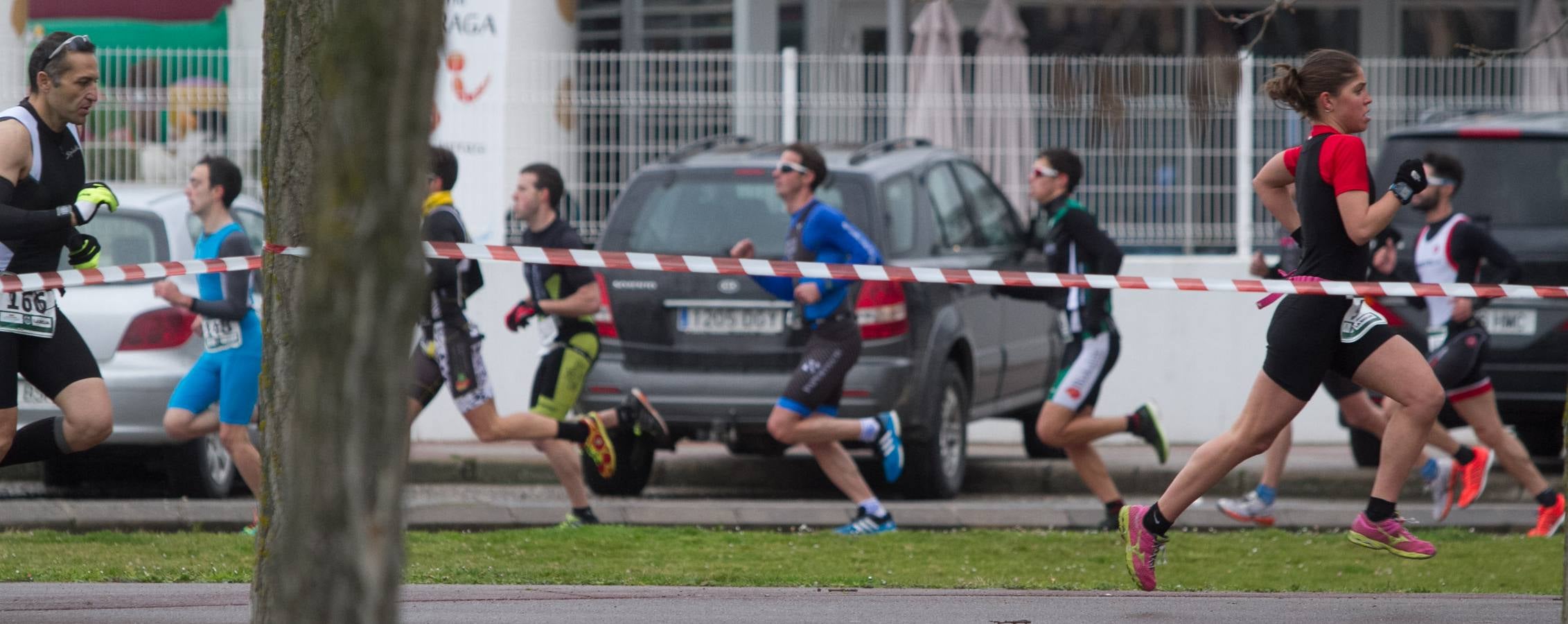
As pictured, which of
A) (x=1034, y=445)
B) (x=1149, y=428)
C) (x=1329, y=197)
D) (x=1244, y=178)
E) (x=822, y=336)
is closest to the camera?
(x=1329, y=197)

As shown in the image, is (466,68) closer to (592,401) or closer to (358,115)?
(592,401)

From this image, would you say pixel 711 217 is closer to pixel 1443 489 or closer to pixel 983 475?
pixel 983 475

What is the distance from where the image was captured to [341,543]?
242cm

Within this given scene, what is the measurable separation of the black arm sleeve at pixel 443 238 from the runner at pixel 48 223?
1911 millimetres

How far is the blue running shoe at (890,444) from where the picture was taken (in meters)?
8.62

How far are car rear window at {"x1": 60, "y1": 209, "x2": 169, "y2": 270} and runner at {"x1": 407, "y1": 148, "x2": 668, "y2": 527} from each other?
1777mm

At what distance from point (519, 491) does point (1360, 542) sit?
17.8 ft

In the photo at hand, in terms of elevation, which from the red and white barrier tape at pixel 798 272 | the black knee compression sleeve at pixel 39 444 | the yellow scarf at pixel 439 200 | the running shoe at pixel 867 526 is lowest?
the running shoe at pixel 867 526

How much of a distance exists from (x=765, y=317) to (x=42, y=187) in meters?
3.98

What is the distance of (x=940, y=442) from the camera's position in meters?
9.46

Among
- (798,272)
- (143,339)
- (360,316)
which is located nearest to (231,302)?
(143,339)

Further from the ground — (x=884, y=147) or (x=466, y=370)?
(x=884, y=147)

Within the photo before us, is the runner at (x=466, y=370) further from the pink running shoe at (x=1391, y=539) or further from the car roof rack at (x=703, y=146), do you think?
the pink running shoe at (x=1391, y=539)

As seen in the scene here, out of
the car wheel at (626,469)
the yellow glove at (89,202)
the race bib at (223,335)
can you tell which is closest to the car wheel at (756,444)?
the car wheel at (626,469)
